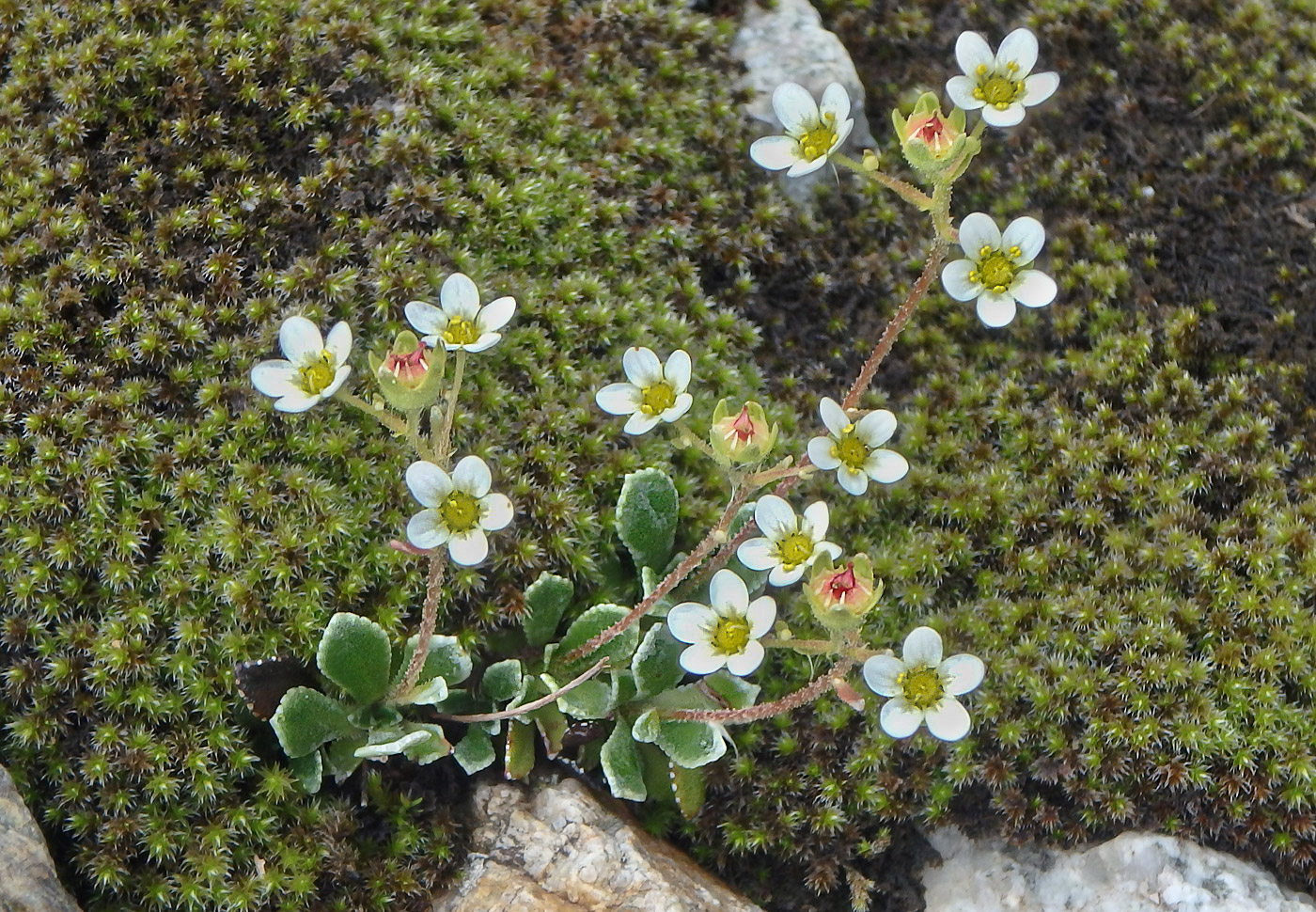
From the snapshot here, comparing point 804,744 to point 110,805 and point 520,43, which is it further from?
point 520,43

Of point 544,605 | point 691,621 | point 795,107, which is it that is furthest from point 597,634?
point 795,107

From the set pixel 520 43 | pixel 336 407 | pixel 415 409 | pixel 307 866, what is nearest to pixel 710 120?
pixel 520 43

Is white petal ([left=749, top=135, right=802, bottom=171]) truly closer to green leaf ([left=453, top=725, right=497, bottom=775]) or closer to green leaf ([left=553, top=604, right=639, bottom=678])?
green leaf ([left=553, top=604, right=639, bottom=678])

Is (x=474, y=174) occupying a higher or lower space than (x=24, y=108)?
lower

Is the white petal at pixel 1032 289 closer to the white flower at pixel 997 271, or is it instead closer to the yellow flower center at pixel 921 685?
the white flower at pixel 997 271

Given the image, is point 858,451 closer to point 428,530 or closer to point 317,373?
point 428,530

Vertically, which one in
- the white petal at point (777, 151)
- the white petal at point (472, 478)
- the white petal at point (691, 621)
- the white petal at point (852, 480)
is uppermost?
the white petal at point (777, 151)

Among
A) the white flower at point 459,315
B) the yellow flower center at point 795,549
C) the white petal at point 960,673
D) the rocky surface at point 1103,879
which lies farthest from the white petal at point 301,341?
the rocky surface at point 1103,879
